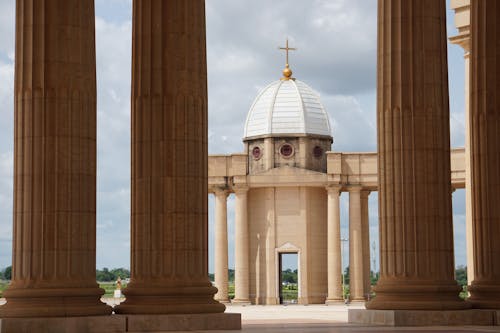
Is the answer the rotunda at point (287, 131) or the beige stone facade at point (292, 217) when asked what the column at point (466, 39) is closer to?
the beige stone facade at point (292, 217)

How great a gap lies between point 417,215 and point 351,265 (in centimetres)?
9346

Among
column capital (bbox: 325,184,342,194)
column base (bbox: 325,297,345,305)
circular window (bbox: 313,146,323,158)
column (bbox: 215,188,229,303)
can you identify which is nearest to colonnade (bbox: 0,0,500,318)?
column base (bbox: 325,297,345,305)

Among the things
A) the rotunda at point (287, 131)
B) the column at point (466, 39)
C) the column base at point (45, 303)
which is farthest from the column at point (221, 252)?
the column base at point (45, 303)

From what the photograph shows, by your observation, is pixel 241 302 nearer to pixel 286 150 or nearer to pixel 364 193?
pixel 286 150

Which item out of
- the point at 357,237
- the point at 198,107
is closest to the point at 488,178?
the point at 198,107

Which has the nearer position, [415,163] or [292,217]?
[415,163]

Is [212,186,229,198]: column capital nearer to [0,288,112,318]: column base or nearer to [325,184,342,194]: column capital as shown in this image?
[325,184,342,194]: column capital

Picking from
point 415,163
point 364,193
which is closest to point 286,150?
point 364,193

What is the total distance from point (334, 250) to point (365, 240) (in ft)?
19.5

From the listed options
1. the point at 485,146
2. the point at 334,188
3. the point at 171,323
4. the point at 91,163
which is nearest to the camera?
the point at 91,163

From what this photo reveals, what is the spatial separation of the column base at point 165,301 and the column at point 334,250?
9685 centimetres

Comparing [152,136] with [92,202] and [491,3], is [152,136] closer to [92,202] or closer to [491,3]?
[92,202]

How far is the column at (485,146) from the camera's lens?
7531cm

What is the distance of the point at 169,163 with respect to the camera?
6700cm
